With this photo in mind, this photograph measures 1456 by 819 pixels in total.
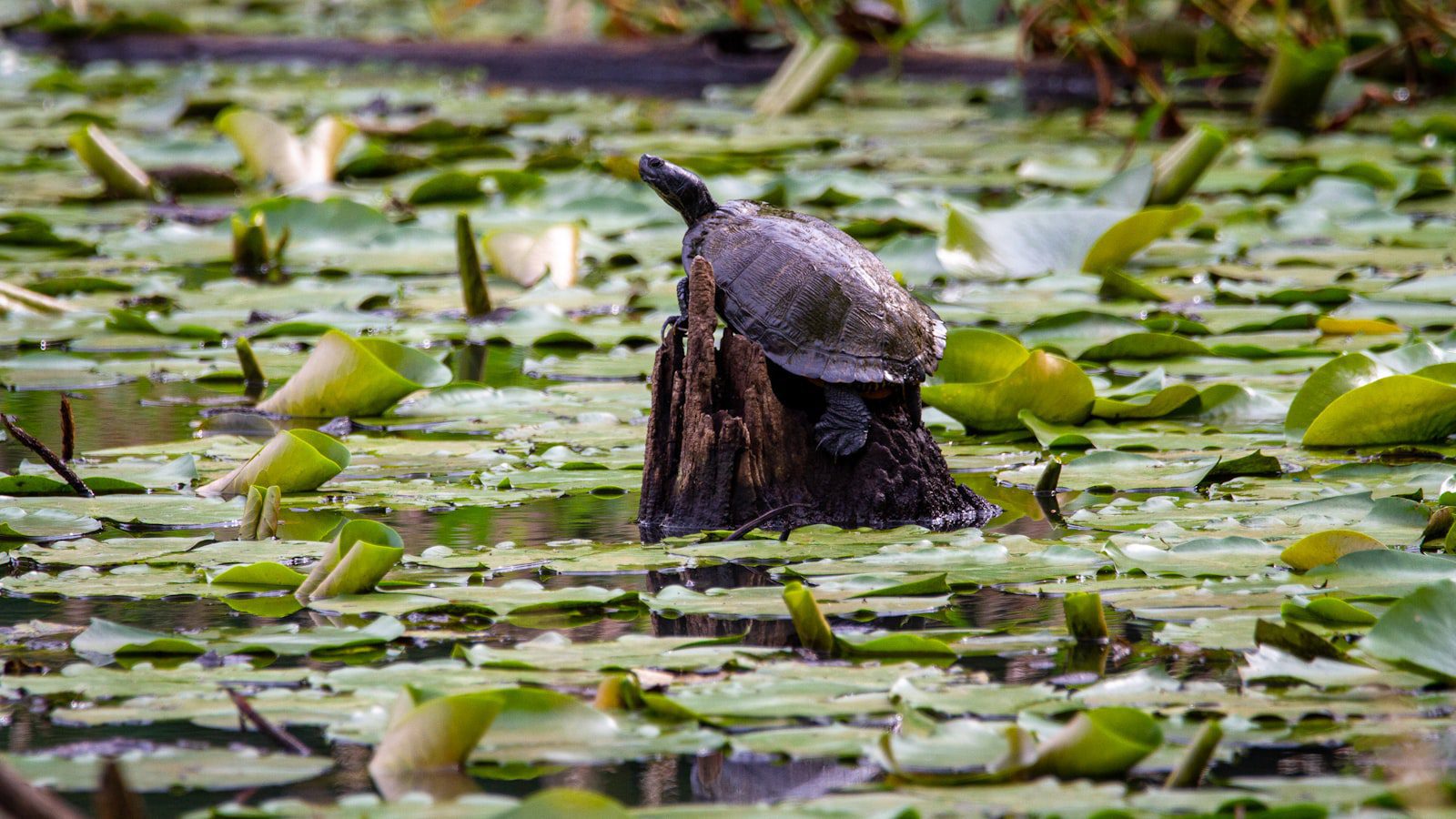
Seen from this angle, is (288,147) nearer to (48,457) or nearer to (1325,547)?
(48,457)

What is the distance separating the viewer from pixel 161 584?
8.79 ft

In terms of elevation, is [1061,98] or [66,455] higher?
[1061,98]

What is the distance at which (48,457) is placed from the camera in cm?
309

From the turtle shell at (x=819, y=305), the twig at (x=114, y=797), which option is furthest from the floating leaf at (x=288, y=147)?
the twig at (x=114, y=797)

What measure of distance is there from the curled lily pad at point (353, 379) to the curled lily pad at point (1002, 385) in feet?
3.82

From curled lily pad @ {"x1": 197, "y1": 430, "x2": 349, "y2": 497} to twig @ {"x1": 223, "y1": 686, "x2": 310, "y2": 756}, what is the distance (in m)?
1.22

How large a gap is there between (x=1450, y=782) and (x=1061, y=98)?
30.2ft

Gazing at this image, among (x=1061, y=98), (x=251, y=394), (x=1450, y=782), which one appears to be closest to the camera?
(x=1450, y=782)

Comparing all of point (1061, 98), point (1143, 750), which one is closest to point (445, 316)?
point (1143, 750)

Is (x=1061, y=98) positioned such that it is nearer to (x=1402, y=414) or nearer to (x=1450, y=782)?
(x=1402, y=414)

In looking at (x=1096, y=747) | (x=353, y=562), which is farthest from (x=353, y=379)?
(x=1096, y=747)

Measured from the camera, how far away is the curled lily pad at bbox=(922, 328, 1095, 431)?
3750mm

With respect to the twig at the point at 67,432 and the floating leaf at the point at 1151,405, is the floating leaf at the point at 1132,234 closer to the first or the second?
the floating leaf at the point at 1151,405

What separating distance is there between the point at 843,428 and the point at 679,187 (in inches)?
31.6
